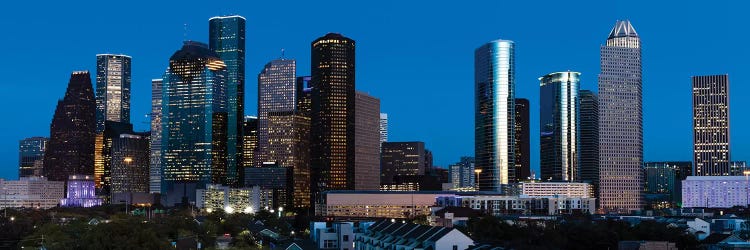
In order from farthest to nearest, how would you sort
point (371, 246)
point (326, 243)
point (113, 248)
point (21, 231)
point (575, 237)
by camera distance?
point (21, 231) → point (326, 243) → point (575, 237) → point (371, 246) → point (113, 248)

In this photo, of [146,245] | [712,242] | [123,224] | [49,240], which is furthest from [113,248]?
[712,242]

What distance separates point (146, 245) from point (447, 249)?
21.5 metres

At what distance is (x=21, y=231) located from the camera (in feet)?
351

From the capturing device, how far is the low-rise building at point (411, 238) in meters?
67.9

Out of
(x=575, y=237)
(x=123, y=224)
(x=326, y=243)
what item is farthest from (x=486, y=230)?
(x=123, y=224)

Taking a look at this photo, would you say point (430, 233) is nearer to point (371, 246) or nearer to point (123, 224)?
point (371, 246)

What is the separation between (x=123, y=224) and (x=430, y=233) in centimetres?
2507

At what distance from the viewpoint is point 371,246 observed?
273 feet

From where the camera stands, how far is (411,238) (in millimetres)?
74312

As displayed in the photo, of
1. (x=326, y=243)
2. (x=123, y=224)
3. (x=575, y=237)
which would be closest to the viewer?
(x=123, y=224)

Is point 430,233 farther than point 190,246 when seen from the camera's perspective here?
No

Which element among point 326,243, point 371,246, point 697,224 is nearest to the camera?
point 371,246

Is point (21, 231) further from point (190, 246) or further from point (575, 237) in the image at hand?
point (575, 237)

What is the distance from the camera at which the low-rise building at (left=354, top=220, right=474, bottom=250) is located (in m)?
67.9
